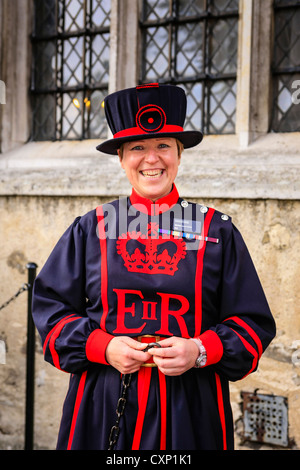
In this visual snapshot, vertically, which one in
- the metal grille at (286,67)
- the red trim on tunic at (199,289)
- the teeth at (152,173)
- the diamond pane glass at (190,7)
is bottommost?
the red trim on tunic at (199,289)

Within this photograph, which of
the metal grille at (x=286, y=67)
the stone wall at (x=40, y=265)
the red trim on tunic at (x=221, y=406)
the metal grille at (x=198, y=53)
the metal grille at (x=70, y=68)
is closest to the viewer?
the red trim on tunic at (x=221, y=406)

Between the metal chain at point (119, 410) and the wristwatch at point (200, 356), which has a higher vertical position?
the wristwatch at point (200, 356)

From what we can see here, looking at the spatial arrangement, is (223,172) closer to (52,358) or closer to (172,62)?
(172,62)

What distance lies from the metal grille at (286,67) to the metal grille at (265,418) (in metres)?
1.78

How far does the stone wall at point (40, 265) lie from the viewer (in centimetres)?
318

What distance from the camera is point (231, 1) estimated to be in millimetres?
3654

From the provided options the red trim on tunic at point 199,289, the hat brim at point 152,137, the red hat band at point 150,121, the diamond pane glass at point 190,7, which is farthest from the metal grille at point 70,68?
the red trim on tunic at point 199,289

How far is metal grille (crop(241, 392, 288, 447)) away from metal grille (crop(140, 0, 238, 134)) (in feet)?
6.01

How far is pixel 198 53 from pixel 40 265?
1943 millimetres

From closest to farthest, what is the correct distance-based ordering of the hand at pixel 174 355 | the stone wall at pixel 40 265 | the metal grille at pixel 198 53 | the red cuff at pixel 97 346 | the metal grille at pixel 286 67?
the hand at pixel 174 355 < the red cuff at pixel 97 346 < the stone wall at pixel 40 265 < the metal grille at pixel 286 67 < the metal grille at pixel 198 53

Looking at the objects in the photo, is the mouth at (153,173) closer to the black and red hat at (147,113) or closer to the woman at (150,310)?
the woman at (150,310)

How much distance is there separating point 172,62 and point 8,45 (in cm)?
140

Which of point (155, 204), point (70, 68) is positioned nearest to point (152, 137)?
point (155, 204)
